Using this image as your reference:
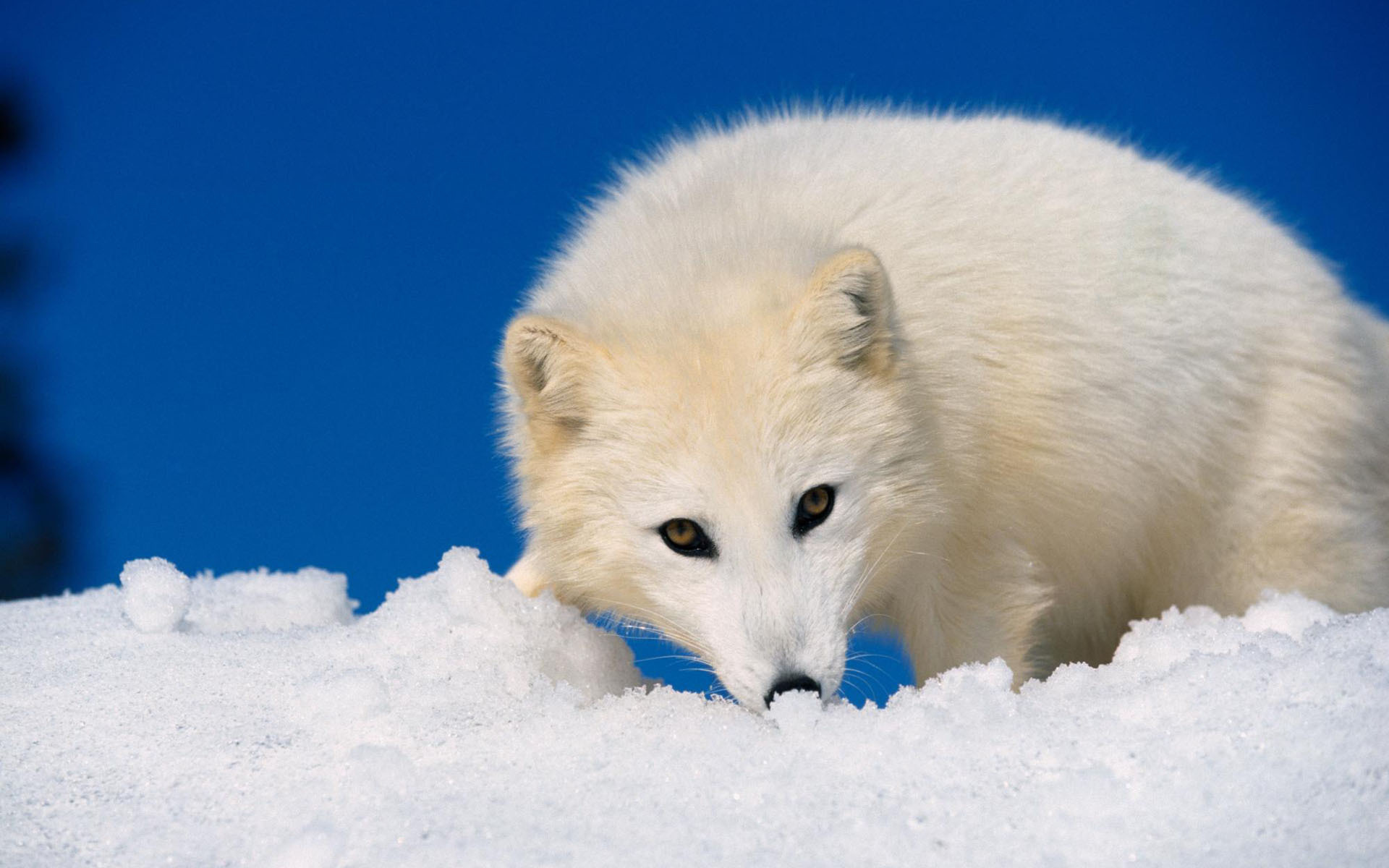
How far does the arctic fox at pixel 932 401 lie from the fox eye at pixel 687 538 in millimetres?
10

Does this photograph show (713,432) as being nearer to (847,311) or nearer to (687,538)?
(687,538)

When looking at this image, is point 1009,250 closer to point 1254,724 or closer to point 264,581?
point 1254,724

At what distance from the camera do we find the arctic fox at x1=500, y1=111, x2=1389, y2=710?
2.97 meters

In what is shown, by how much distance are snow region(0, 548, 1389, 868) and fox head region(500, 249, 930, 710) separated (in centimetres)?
21

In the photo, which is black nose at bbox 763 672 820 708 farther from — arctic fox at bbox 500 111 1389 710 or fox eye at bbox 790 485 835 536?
fox eye at bbox 790 485 835 536

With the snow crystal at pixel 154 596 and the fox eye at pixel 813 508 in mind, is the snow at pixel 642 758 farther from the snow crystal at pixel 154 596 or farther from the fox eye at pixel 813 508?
the fox eye at pixel 813 508

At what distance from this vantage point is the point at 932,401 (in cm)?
336

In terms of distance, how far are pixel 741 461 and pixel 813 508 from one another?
0.84 feet

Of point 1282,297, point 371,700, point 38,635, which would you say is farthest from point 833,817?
point 1282,297

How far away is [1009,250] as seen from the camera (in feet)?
Answer: 12.0

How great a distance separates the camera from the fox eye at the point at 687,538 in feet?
9.77

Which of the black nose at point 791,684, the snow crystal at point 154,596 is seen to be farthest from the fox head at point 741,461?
the snow crystal at point 154,596

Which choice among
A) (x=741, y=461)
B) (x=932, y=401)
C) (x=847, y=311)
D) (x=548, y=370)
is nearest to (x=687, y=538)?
(x=741, y=461)

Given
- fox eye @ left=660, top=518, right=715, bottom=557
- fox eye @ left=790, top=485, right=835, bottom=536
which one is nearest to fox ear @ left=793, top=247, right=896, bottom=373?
fox eye @ left=790, top=485, right=835, bottom=536
